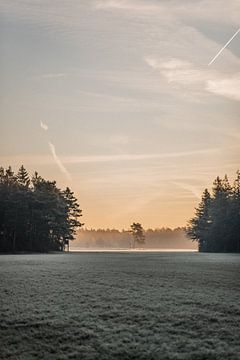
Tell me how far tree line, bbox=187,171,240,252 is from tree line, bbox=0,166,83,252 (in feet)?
113

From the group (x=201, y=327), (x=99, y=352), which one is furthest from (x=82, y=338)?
(x=201, y=327)

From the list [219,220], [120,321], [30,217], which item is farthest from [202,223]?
[120,321]

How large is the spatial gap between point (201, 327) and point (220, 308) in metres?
3.05

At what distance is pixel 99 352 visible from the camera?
15359 millimetres

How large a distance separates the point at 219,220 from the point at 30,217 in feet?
147

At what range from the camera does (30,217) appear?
334 feet

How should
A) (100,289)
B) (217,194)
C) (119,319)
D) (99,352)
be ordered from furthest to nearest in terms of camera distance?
(217,194) < (100,289) < (119,319) < (99,352)

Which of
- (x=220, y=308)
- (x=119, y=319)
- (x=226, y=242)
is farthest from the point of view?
(x=226, y=242)

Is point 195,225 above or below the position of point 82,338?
above

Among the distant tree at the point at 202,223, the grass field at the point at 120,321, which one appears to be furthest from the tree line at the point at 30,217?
the grass field at the point at 120,321

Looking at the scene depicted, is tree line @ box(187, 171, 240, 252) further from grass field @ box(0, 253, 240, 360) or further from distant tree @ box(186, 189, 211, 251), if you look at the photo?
grass field @ box(0, 253, 240, 360)

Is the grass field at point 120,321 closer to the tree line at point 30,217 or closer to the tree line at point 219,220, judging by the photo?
the tree line at point 30,217

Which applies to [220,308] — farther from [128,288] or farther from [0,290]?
[0,290]

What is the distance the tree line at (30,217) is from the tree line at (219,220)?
3434 centimetres
